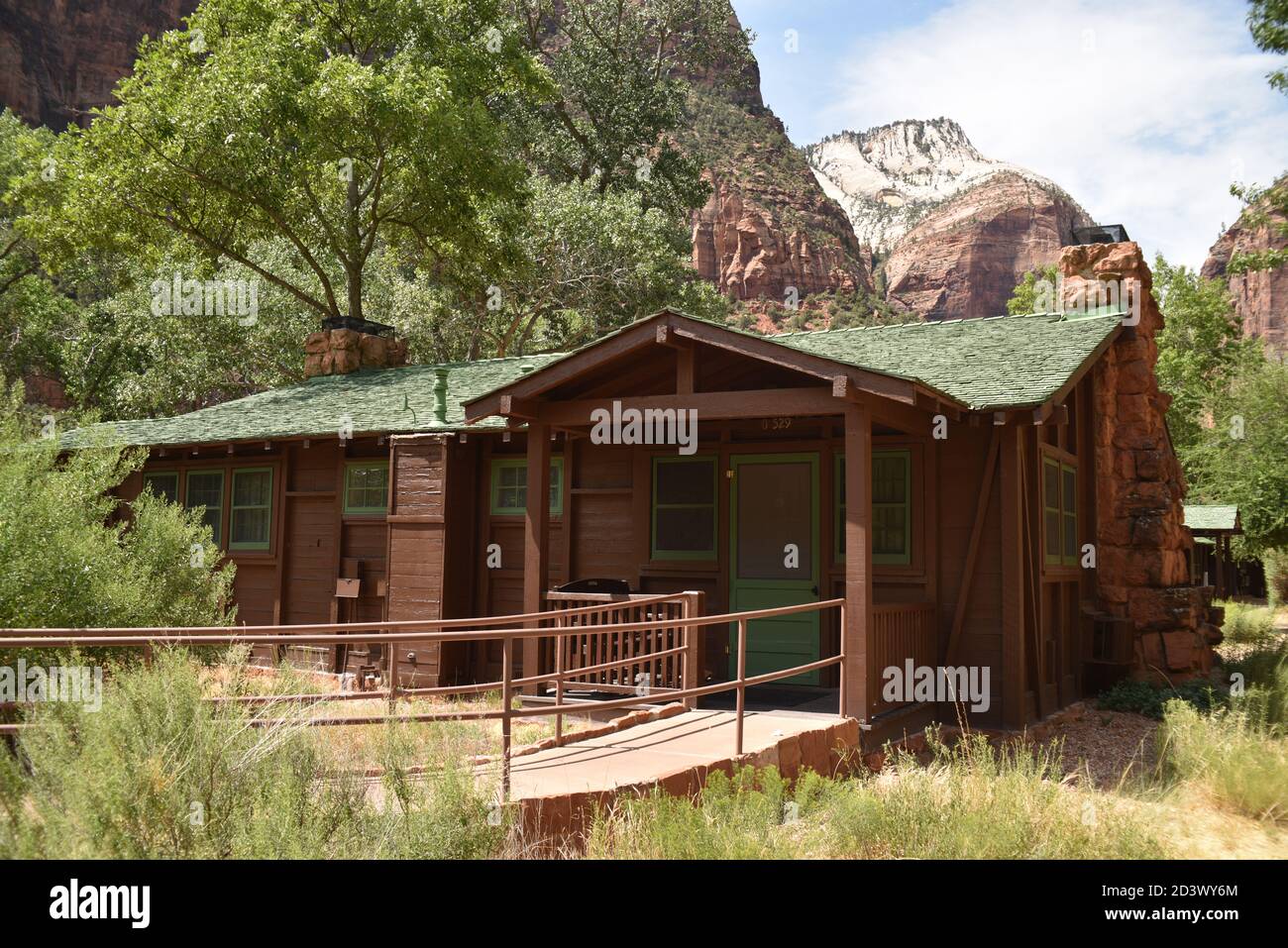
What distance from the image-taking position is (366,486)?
1331 centimetres

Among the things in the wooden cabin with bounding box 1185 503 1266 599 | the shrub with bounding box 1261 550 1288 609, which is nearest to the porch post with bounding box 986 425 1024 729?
the wooden cabin with bounding box 1185 503 1266 599

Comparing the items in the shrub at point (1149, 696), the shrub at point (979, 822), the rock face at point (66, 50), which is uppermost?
the rock face at point (66, 50)

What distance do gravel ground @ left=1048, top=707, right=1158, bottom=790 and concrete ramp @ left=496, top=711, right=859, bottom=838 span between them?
235 centimetres

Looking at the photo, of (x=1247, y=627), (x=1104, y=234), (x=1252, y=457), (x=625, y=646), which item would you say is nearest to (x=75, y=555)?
(x=625, y=646)

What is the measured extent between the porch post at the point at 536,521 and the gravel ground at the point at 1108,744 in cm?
523

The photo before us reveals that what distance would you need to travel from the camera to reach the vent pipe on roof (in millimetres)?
12734

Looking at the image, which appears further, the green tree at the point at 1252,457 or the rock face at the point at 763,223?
the rock face at the point at 763,223

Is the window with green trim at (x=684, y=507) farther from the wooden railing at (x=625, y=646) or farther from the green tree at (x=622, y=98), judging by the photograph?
the green tree at (x=622, y=98)

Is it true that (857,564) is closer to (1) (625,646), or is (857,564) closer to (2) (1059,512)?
(1) (625,646)

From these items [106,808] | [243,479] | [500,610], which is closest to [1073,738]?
[500,610]

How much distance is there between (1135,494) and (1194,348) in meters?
29.3

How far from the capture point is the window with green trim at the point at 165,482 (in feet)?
49.3

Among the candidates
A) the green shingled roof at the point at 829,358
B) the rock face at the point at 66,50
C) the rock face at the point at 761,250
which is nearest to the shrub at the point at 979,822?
the green shingled roof at the point at 829,358
